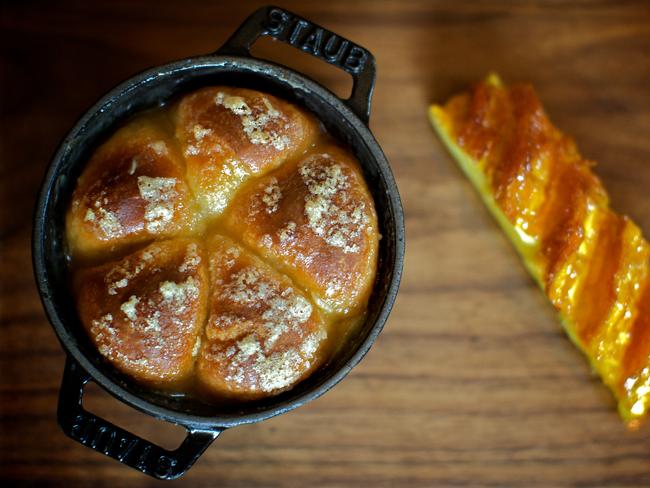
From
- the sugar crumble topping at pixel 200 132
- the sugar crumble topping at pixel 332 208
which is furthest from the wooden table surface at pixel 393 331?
the sugar crumble topping at pixel 200 132

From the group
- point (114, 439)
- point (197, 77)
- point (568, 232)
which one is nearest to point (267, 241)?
point (197, 77)

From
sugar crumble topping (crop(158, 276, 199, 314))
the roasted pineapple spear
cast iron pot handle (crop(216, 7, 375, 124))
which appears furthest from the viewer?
the roasted pineapple spear

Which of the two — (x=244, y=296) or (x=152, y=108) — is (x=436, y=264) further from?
(x=152, y=108)

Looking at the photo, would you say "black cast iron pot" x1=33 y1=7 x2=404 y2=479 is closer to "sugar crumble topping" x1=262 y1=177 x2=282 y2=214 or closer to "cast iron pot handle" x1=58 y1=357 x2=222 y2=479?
"cast iron pot handle" x1=58 y1=357 x2=222 y2=479

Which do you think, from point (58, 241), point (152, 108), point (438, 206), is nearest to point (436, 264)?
point (438, 206)

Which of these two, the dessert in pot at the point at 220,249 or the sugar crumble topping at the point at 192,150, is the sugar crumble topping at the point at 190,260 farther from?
the sugar crumble topping at the point at 192,150

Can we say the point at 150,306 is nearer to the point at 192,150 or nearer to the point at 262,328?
the point at 262,328

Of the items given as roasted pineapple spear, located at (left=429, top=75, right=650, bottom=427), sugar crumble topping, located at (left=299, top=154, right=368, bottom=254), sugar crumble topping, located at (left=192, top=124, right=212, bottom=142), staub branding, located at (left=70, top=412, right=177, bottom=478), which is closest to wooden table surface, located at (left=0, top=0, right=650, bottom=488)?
roasted pineapple spear, located at (left=429, top=75, right=650, bottom=427)
